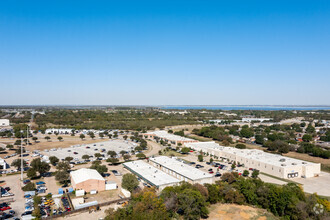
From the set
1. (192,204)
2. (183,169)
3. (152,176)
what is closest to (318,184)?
(183,169)

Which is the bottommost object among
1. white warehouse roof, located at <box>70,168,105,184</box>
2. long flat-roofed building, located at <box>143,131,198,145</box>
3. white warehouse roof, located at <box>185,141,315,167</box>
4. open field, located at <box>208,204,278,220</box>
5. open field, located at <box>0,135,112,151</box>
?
open field, located at <box>0,135,112,151</box>

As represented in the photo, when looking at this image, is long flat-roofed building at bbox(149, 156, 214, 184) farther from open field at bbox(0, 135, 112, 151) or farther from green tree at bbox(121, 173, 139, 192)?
open field at bbox(0, 135, 112, 151)

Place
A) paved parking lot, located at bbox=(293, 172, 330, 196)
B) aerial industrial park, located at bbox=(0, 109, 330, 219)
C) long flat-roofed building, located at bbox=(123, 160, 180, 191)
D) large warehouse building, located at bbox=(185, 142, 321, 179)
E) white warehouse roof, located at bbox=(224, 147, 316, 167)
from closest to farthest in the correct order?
aerial industrial park, located at bbox=(0, 109, 330, 219)
long flat-roofed building, located at bbox=(123, 160, 180, 191)
paved parking lot, located at bbox=(293, 172, 330, 196)
large warehouse building, located at bbox=(185, 142, 321, 179)
white warehouse roof, located at bbox=(224, 147, 316, 167)

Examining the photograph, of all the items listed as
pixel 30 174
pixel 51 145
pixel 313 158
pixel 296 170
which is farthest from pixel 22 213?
pixel 313 158

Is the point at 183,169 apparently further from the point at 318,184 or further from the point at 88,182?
the point at 318,184

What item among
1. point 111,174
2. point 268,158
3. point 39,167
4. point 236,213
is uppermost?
point 39,167

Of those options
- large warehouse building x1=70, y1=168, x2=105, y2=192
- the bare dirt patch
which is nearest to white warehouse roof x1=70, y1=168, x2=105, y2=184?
large warehouse building x1=70, y1=168, x2=105, y2=192

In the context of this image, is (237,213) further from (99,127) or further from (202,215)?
(99,127)

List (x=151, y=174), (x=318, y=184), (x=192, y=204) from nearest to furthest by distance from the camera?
(x=192, y=204) < (x=318, y=184) < (x=151, y=174)

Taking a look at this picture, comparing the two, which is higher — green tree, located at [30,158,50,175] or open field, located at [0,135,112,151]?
green tree, located at [30,158,50,175]
